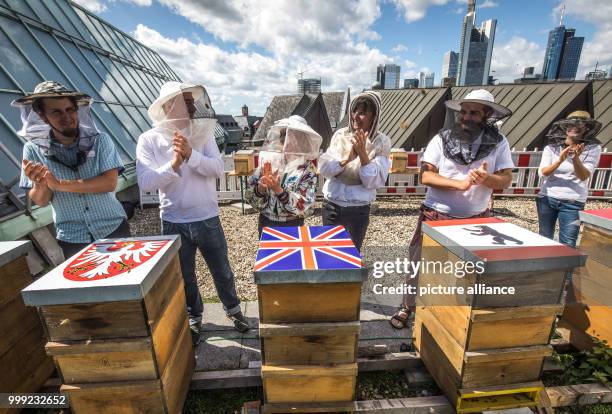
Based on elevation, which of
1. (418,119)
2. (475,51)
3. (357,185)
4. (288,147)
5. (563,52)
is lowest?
(357,185)

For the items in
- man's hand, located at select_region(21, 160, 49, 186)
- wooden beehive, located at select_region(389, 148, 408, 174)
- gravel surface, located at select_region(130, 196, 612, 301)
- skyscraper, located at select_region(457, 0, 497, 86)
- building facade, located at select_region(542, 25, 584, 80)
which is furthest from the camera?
building facade, located at select_region(542, 25, 584, 80)

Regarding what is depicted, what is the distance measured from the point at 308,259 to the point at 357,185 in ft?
4.75

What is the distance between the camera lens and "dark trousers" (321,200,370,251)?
3.25 m

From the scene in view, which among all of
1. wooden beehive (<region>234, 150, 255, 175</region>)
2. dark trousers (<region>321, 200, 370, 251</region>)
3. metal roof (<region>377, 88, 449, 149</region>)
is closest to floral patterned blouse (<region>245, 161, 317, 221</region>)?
dark trousers (<region>321, 200, 370, 251</region>)

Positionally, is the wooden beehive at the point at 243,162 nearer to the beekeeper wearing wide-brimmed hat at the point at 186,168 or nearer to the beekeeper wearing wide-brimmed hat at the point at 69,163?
the beekeeper wearing wide-brimmed hat at the point at 186,168

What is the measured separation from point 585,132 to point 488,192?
2.02m

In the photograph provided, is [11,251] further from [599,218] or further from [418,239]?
[599,218]

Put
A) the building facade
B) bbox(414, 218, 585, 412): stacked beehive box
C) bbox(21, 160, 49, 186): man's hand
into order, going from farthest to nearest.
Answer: the building facade, bbox(21, 160, 49, 186): man's hand, bbox(414, 218, 585, 412): stacked beehive box

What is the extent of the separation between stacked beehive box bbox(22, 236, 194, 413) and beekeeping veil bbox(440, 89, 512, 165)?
8.75 feet

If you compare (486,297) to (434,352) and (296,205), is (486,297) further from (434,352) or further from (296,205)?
(296,205)

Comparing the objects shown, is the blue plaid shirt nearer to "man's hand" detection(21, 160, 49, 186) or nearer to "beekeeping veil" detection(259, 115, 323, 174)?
"man's hand" detection(21, 160, 49, 186)

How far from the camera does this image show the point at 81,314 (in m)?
1.74

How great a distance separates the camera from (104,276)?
5.74 feet

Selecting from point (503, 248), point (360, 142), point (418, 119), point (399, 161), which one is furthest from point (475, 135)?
point (418, 119)
